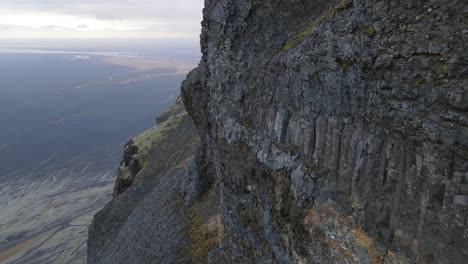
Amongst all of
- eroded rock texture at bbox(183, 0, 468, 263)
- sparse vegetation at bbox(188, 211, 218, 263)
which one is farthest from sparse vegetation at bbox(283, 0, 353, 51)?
sparse vegetation at bbox(188, 211, 218, 263)

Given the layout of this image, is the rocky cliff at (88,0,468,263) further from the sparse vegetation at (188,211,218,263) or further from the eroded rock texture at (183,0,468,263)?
the sparse vegetation at (188,211,218,263)

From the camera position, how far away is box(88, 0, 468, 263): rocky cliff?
12.2 meters

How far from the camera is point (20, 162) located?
187000mm

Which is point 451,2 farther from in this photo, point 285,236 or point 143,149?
point 143,149

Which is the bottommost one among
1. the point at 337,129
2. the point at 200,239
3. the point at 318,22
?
the point at 200,239

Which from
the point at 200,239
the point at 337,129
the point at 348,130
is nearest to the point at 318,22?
the point at 337,129

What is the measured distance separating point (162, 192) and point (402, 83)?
122 ft

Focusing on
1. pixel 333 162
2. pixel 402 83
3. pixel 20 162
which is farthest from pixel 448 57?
pixel 20 162

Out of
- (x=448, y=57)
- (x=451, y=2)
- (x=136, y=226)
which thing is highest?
(x=451, y=2)

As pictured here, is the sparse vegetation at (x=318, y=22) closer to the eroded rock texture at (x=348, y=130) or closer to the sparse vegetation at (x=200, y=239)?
the eroded rock texture at (x=348, y=130)

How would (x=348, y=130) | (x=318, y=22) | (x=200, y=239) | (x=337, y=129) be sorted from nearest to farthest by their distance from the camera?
1. (x=348, y=130)
2. (x=337, y=129)
3. (x=318, y=22)
4. (x=200, y=239)

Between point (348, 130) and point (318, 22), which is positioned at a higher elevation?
point (318, 22)

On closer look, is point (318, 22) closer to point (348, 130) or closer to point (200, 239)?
point (348, 130)

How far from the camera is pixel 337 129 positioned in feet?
53.9
